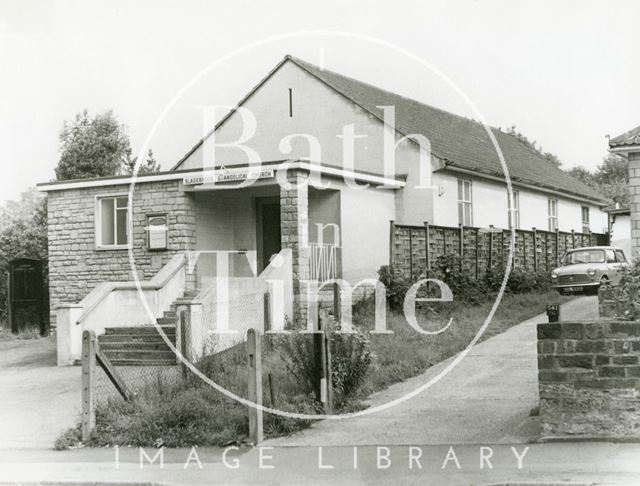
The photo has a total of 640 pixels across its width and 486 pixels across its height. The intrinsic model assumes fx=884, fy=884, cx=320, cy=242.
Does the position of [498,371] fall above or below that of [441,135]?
below

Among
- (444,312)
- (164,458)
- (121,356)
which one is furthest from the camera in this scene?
(444,312)

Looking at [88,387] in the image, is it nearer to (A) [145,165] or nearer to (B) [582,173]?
(A) [145,165]

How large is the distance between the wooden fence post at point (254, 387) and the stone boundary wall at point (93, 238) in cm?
1031

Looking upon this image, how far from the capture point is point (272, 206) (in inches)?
861

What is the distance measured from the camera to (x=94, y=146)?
3534 cm

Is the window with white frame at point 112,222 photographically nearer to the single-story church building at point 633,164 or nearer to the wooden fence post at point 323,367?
the wooden fence post at point 323,367

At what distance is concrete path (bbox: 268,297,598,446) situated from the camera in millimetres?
9422

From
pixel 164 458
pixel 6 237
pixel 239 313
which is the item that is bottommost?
pixel 164 458

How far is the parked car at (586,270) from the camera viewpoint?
2319 centimetres

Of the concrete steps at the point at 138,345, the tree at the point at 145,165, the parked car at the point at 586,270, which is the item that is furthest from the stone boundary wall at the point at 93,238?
the tree at the point at 145,165

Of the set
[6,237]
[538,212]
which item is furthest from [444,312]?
[6,237]

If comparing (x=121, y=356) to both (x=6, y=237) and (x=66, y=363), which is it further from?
(x=6, y=237)

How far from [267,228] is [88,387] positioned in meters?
11.8

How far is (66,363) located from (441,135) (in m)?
14.7
